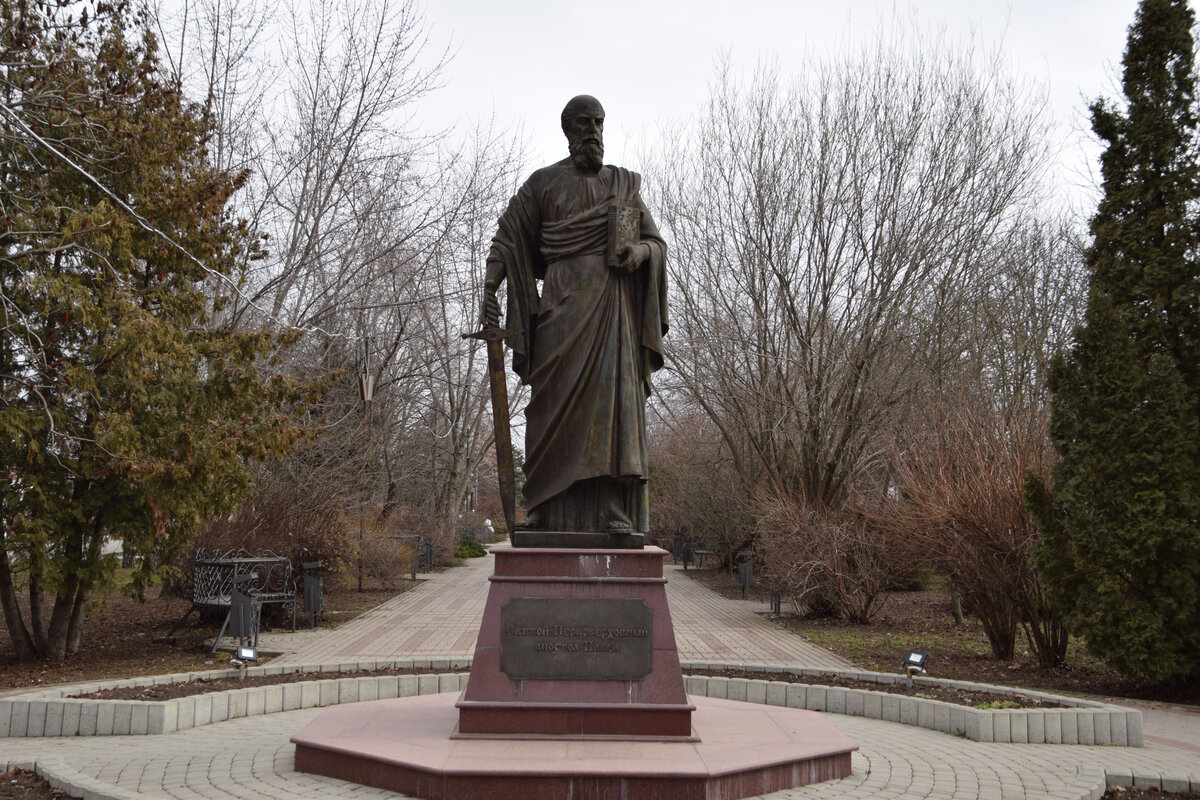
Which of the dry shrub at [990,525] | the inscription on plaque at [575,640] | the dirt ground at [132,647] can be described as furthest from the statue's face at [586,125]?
the dirt ground at [132,647]

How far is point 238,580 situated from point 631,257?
7856mm

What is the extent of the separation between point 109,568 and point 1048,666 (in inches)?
405

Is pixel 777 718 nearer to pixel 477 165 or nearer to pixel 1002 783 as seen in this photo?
pixel 1002 783

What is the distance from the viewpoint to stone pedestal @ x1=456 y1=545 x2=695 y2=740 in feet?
17.5

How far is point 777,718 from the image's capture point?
20.7ft

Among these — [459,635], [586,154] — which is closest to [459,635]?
[459,635]

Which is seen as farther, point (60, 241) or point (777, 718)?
point (60, 241)

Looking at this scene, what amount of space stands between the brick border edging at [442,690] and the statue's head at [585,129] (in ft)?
14.7

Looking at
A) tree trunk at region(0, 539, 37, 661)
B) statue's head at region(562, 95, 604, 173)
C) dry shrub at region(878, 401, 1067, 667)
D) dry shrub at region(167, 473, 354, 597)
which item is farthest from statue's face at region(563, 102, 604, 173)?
dry shrub at region(167, 473, 354, 597)

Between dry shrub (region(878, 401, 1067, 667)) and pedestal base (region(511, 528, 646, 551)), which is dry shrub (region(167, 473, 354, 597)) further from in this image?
dry shrub (region(878, 401, 1067, 667))

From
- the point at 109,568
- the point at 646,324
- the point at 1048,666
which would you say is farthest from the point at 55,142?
the point at 1048,666

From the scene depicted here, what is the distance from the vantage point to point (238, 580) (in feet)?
38.3

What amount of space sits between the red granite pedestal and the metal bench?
6.04m

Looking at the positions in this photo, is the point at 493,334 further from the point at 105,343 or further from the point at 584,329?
the point at 105,343
